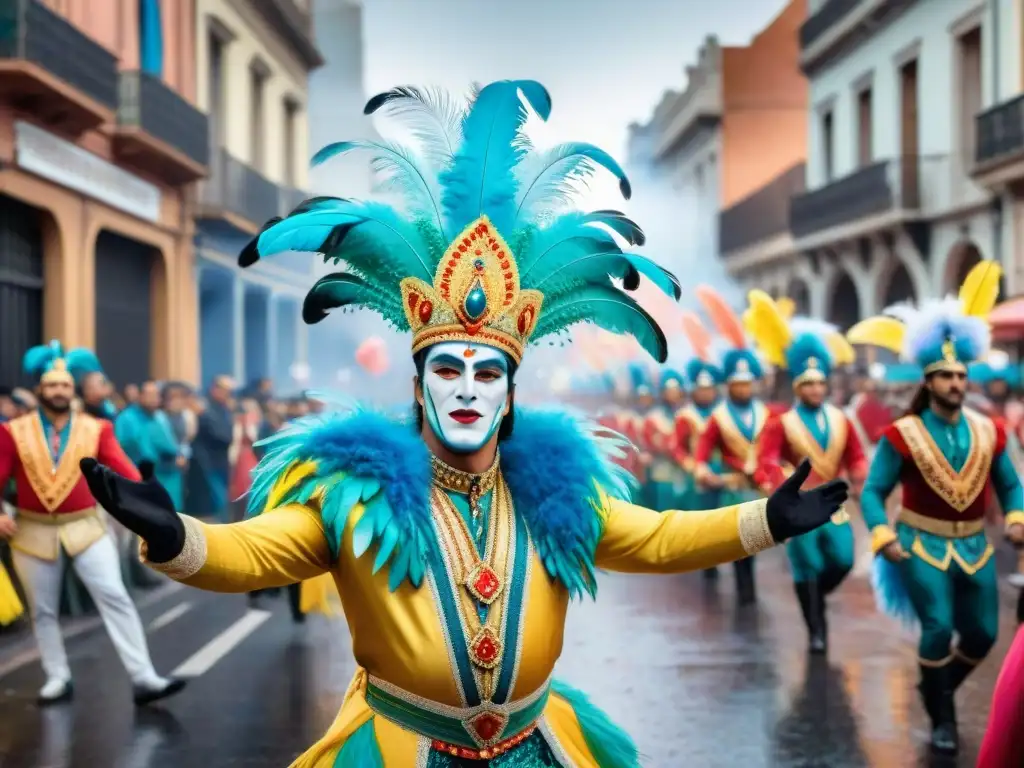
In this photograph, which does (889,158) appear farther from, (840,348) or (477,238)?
(477,238)

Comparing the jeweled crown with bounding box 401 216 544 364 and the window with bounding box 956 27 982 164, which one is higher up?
the window with bounding box 956 27 982 164

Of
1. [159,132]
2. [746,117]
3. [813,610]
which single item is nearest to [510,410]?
[813,610]

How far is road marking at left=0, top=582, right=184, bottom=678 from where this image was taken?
8.48 metres

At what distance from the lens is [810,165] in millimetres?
31422

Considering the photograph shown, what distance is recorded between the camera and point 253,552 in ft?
10.8

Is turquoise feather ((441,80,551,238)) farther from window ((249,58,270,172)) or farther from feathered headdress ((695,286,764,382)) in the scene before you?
window ((249,58,270,172))

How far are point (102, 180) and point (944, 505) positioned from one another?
1355 cm

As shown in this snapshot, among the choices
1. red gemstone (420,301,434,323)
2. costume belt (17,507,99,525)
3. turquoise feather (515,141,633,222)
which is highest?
turquoise feather (515,141,633,222)

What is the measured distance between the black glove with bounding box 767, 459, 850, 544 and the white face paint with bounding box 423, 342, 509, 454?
2.64 feet

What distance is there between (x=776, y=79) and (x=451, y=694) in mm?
38816

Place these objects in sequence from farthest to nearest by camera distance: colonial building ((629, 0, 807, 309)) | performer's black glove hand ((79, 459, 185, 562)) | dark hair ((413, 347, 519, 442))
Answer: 1. colonial building ((629, 0, 807, 309))
2. dark hair ((413, 347, 519, 442))
3. performer's black glove hand ((79, 459, 185, 562))

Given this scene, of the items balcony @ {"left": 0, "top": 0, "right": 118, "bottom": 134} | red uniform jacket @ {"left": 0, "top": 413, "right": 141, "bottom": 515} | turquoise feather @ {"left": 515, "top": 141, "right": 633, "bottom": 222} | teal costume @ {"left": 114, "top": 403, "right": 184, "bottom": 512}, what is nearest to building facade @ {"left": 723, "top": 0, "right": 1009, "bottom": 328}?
balcony @ {"left": 0, "top": 0, "right": 118, "bottom": 134}

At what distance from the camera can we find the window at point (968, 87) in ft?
72.5

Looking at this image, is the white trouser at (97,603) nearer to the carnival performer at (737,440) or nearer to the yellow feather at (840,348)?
the carnival performer at (737,440)
